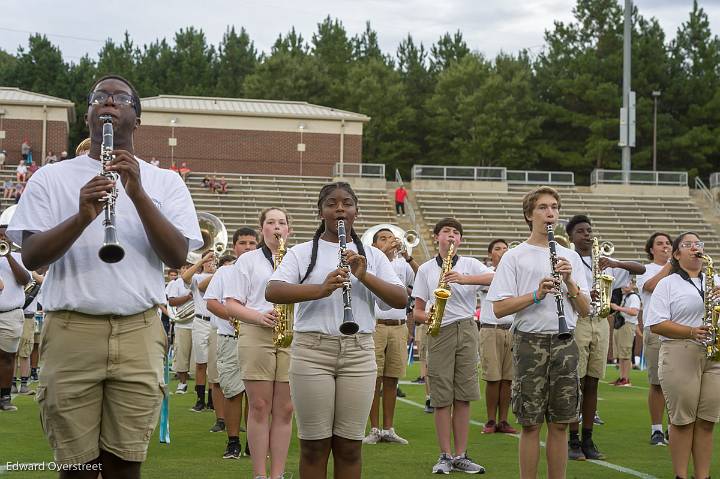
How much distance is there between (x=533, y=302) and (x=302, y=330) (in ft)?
5.85

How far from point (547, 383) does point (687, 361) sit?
58.2 inches

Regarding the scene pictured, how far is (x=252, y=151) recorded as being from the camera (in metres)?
51.6

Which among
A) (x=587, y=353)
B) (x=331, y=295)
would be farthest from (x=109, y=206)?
(x=587, y=353)

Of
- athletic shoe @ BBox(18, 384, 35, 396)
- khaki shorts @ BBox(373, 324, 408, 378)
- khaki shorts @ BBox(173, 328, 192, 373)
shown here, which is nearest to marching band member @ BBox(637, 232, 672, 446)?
khaki shorts @ BBox(373, 324, 408, 378)

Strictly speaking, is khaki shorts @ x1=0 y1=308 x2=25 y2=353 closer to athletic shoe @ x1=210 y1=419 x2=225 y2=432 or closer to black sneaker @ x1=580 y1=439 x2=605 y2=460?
athletic shoe @ x1=210 y1=419 x2=225 y2=432

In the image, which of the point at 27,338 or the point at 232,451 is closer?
the point at 232,451

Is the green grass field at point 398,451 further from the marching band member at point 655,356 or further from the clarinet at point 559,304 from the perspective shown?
the clarinet at point 559,304

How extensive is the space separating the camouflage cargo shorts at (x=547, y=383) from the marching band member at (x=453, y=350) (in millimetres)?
2109

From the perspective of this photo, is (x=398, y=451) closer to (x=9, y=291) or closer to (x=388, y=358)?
(x=388, y=358)

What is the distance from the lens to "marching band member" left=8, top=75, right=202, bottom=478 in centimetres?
460

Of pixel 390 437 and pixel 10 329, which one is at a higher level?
pixel 10 329

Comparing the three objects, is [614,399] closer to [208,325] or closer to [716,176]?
[208,325]

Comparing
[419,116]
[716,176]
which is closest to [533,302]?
[716,176]

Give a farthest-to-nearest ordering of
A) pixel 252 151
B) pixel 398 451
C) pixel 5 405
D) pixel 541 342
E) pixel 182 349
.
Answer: pixel 252 151 < pixel 182 349 < pixel 5 405 < pixel 398 451 < pixel 541 342
